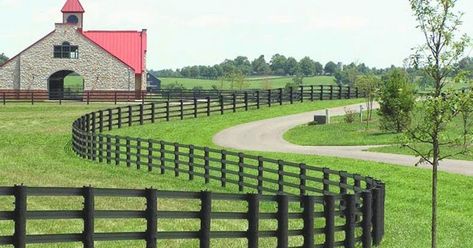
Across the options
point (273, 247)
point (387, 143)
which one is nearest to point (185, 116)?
point (387, 143)

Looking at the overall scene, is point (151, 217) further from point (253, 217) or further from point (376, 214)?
point (376, 214)

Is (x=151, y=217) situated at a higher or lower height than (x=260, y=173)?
higher

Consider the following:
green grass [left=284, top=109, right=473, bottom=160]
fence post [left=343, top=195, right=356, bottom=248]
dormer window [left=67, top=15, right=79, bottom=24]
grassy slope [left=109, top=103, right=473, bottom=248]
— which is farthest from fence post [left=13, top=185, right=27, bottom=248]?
dormer window [left=67, top=15, right=79, bottom=24]

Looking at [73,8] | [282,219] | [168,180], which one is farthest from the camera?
[73,8]

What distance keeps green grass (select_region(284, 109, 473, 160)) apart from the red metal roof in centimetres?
3480

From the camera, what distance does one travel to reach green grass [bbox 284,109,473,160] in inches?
1679

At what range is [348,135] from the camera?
46344 millimetres

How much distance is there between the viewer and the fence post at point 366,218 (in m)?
16.1

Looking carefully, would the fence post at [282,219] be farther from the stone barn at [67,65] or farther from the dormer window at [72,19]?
the dormer window at [72,19]

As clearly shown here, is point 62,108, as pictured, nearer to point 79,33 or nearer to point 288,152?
point 79,33

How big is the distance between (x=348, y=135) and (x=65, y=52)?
4095cm

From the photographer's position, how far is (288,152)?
38.8 m

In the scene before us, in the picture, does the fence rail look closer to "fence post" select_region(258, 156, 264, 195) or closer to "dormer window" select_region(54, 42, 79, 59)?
"dormer window" select_region(54, 42, 79, 59)

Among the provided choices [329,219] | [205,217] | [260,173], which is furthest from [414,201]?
[205,217]
